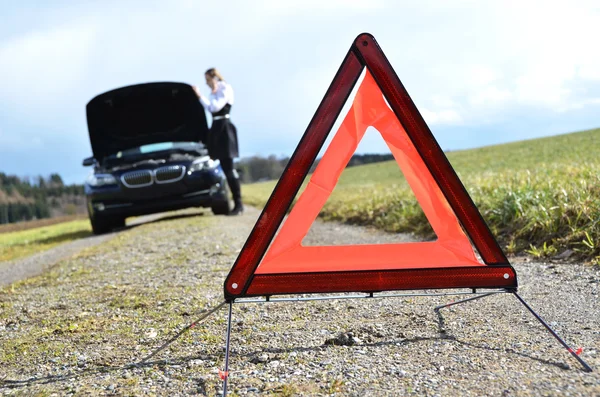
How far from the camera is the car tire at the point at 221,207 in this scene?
10.7 m

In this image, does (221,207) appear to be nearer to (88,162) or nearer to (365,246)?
(88,162)

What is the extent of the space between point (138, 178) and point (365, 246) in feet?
26.6

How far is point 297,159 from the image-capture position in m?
2.50

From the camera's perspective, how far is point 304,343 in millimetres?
2742

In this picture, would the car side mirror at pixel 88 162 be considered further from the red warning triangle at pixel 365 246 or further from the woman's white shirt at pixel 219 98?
the red warning triangle at pixel 365 246

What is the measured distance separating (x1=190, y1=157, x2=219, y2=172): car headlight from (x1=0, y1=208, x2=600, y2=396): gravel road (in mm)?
5718

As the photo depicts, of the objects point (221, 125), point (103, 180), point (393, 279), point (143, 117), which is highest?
point (143, 117)

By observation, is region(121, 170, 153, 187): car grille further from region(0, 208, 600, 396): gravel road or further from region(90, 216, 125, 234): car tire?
region(0, 208, 600, 396): gravel road

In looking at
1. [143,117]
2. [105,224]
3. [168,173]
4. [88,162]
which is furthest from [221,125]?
[105,224]

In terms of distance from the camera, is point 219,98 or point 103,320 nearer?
point 103,320

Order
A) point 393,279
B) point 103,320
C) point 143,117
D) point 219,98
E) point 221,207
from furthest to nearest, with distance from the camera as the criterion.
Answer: point 221,207 → point 143,117 → point 219,98 → point 103,320 → point 393,279

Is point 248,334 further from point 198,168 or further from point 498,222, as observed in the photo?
point 198,168

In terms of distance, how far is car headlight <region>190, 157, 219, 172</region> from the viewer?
33.5 feet

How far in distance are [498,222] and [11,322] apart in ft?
16.2
